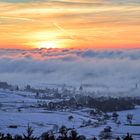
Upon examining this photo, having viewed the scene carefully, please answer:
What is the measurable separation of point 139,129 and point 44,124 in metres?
39.5

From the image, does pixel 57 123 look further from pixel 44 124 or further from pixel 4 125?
pixel 4 125

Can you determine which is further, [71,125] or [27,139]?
[71,125]

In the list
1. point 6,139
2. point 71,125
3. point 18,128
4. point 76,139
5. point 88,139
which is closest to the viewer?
point 76,139

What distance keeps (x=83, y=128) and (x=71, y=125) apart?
36.8ft

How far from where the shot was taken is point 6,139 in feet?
268

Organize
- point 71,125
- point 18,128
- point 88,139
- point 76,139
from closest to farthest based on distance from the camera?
point 76,139
point 88,139
point 18,128
point 71,125

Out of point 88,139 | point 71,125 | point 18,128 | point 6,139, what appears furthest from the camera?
point 71,125

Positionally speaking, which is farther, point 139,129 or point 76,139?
point 139,129

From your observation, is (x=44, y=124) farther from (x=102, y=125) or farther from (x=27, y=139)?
(x=27, y=139)

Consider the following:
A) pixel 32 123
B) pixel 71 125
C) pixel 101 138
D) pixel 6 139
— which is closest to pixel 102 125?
pixel 71 125

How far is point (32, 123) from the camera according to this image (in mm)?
198250

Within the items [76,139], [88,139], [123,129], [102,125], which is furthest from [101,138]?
[76,139]

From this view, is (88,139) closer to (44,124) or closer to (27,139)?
(44,124)

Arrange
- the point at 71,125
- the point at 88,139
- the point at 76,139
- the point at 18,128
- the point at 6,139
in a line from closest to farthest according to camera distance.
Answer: the point at 76,139 → the point at 6,139 → the point at 88,139 → the point at 18,128 → the point at 71,125
